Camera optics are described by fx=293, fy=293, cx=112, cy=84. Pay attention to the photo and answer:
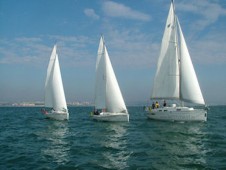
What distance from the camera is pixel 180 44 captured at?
41500mm

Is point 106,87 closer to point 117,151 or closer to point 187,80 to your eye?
point 187,80

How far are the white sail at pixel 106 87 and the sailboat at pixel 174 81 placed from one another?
20.1ft

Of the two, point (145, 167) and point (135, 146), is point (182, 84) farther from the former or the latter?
point (145, 167)

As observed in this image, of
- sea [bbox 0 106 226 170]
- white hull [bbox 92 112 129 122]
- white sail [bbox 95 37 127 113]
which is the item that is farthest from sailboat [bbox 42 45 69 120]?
sea [bbox 0 106 226 170]

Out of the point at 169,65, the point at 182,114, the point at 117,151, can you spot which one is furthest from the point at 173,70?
the point at 117,151

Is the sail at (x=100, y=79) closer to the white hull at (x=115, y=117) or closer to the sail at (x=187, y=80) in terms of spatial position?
the white hull at (x=115, y=117)

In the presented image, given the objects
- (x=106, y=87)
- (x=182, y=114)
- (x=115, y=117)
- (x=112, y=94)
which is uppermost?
(x=106, y=87)

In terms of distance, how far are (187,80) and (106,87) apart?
11.2 meters

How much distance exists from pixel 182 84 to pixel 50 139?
21214 mm

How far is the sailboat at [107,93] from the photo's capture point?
39750mm

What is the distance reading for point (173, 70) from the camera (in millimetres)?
42250

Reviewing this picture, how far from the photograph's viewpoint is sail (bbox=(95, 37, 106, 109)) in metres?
42.1

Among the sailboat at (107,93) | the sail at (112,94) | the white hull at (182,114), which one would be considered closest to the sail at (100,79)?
the sailboat at (107,93)

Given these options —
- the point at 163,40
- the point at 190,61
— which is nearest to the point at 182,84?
the point at 190,61
